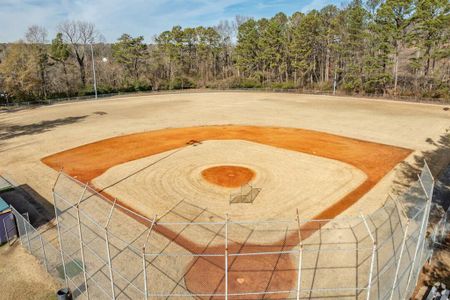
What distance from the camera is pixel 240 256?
1512cm

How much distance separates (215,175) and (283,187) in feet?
18.3

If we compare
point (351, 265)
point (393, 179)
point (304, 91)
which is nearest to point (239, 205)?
point (351, 265)

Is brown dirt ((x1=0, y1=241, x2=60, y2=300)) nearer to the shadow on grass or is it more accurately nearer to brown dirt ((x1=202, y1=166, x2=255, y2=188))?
brown dirt ((x1=202, y1=166, x2=255, y2=188))

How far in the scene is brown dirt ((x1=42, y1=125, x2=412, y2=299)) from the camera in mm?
13630

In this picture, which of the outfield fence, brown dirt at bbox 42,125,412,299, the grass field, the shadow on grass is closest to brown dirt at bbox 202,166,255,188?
the grass field

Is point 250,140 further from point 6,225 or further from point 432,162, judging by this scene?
point 6,225

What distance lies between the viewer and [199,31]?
105 metres

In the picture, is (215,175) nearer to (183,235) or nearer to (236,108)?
(183,235)

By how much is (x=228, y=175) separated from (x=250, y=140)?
11695 millimetres

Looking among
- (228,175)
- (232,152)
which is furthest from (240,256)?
(232,152)

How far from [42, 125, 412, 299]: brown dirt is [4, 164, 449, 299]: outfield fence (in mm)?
75

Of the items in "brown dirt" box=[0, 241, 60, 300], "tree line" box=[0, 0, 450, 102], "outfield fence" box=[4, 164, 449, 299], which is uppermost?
"tree line" box=[0, 0, 450, 102]

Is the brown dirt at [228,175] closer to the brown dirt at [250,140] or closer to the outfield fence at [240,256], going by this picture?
the outfield fence at [240,256]

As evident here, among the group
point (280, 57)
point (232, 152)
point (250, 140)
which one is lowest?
point (232, 152)
